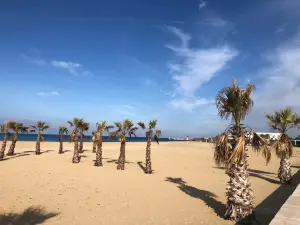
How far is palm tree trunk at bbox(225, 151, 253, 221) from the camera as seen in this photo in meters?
10.8

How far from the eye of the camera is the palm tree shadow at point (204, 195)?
13.2 m

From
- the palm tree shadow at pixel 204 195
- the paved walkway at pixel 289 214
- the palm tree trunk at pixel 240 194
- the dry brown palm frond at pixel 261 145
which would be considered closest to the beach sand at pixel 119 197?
the palm tree shadow at pixel 204 195

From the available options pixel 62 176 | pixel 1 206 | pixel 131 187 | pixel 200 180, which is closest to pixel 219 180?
pixel 200 180

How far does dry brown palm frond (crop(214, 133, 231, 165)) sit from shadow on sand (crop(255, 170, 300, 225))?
320 centimetres

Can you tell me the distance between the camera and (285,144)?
63.6 ft

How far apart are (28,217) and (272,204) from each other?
12.7 metres

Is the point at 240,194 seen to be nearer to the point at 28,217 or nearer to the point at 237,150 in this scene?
the point at 237,150

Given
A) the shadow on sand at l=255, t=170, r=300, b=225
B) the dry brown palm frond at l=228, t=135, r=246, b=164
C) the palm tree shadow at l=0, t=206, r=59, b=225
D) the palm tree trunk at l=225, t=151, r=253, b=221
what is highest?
the dry brown palm frond at l=228, t=135, r=246, b=164

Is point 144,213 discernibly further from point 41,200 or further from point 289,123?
point 289,123

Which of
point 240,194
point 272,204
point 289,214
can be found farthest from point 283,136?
point 289,214

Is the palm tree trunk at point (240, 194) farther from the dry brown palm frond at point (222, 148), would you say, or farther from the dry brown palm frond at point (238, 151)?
the dry brown palm frond at point (222, 148)

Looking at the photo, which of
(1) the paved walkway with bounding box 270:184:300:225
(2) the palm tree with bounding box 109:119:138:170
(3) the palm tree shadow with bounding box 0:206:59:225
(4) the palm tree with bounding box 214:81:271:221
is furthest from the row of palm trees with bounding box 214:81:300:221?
(2) the palm tree with bounding box 109:119:138:170

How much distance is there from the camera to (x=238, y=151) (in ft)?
34.8

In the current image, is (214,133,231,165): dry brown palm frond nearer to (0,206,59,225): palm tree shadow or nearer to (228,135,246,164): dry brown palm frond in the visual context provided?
(228,135,246,164): dry brown palm frond
